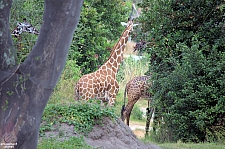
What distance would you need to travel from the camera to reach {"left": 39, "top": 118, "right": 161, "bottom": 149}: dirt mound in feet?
23.4

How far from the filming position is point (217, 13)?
35.2 feet

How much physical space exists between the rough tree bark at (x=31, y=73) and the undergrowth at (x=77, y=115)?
9.40 feet

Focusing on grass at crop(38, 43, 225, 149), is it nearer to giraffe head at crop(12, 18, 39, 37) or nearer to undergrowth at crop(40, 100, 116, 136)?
undergrowth at crop(40, 100, 116, 136)

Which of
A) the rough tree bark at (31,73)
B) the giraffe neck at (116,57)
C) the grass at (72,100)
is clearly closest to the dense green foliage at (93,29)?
the grass at (72,100)

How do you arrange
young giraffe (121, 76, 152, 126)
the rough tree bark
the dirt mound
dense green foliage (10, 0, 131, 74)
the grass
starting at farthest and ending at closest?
dense green foliage (10, 0, 131, 74), young giraffe (121, 76, 152, 126), the dirt mound, the grass, the rough tree bark

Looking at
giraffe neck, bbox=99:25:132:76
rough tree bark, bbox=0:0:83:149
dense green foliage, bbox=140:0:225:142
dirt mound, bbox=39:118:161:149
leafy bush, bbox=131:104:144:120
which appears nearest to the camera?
rough tree bark, bbox=0:0:83:149

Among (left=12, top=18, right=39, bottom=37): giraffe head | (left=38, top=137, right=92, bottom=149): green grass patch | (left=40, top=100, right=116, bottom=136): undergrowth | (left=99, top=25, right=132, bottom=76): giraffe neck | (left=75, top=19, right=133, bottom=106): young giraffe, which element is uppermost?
(left=12, top=18, right=39, bottom=37): giraffe head

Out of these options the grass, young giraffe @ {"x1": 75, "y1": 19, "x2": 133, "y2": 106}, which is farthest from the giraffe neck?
the grass

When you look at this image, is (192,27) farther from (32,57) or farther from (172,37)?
(32,57)

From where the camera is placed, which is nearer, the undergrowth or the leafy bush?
the undergrowth

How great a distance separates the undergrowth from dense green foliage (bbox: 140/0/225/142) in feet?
8.40

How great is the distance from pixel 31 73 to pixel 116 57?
771 centimetres

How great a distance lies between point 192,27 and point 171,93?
6.92 ft

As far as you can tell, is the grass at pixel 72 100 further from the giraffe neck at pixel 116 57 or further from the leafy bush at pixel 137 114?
the giraffe neck at pixel 116 57
